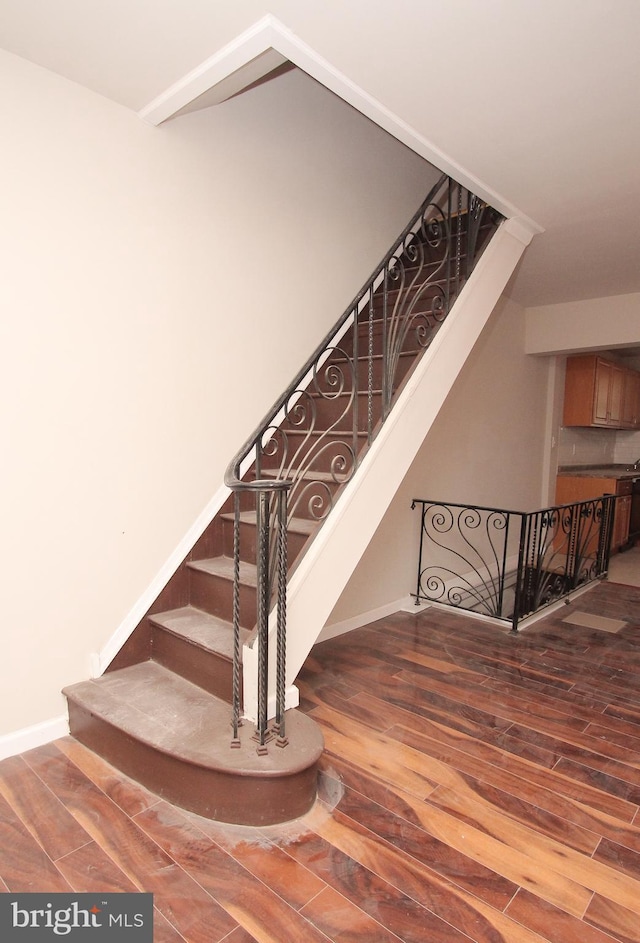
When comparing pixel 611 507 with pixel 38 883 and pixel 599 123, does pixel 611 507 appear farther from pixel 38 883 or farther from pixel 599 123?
pixel 38 883

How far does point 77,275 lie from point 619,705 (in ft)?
11.0

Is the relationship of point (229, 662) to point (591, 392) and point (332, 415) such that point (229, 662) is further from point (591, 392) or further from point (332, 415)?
point (591, 392)

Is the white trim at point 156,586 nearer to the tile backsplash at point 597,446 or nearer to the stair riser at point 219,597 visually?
the stair riser at point 219,597

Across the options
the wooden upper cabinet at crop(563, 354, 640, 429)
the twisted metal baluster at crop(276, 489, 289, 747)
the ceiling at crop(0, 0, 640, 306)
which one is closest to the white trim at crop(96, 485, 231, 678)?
the twisted metal baluster at crop(276, 489, 289, 747)

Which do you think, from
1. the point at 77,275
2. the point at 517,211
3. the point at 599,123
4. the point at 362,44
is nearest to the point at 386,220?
the point at 517,211

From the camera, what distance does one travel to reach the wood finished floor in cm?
155

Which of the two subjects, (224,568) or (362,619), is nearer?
(224,568)

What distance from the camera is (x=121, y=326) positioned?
2512 millimetres

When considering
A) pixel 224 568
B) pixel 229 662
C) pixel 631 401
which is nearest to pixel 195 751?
pixel 229 662

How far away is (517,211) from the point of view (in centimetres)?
325

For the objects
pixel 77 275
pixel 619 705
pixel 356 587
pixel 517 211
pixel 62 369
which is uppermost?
pixel 517 211

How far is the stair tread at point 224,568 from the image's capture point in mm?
2602

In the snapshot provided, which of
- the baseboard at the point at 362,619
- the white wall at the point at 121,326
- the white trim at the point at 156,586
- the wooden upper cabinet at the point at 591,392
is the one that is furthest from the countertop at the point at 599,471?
the white trim at the point at 156,586

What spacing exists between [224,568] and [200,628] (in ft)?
1.05
